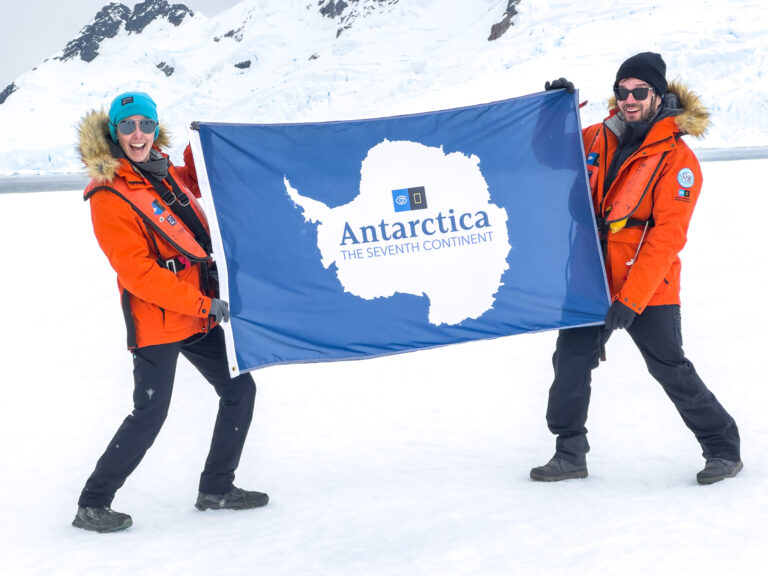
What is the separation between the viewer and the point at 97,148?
2.59 meters

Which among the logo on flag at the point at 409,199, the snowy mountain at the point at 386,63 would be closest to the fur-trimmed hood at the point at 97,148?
the snowy mountain at the point at 386,63

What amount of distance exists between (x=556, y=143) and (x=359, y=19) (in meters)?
72.2

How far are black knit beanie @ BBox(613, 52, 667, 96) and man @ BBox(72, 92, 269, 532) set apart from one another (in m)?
1.65

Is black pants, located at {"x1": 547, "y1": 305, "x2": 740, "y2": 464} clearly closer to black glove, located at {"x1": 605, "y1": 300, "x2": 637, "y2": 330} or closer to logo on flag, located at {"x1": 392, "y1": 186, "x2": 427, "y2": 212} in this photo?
black glove, located at {"x1": 605, "y1": 300, "x2": 637, "y2": 330}

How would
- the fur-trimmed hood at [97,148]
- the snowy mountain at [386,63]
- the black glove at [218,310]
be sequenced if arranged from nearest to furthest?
the fur-trimmed hood at [97,148]
the black glove at [218,310]
the snowy mountain at [386,63]

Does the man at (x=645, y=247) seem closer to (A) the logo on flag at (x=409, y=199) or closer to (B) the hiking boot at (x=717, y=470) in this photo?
(B) the hiking boot at (x=717, y=470)

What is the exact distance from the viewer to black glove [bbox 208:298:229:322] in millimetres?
2689

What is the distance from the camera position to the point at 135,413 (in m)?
2.71

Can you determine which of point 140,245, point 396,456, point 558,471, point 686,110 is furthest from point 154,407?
point 686,110

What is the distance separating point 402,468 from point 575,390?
782 mm

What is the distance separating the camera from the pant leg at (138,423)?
269 cm

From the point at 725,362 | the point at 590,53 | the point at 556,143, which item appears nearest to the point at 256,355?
the point at 556,143

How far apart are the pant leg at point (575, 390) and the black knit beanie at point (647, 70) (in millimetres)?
929

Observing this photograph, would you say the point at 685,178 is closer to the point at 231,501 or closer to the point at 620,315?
the point at 620,315
